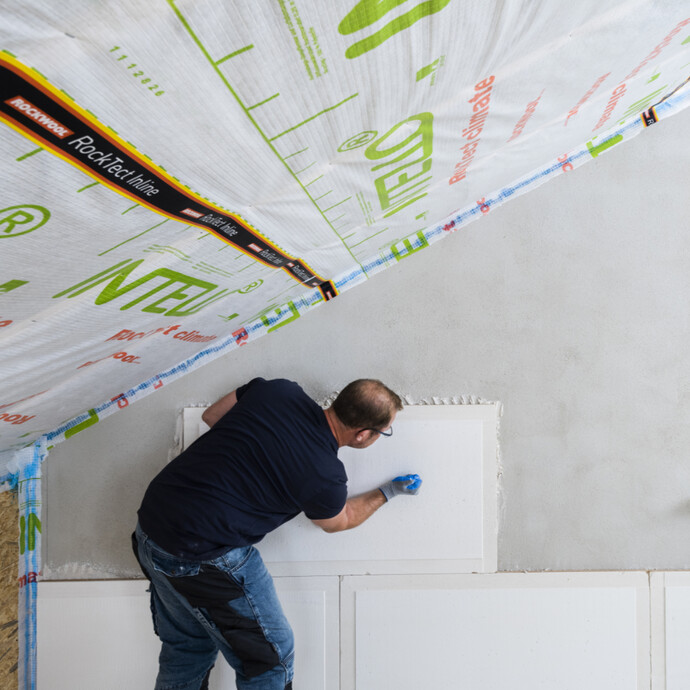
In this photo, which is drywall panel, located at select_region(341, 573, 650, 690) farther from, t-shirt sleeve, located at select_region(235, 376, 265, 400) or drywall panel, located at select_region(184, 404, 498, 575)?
t-shirt sleeve, located at select_region(235, 376, 265, 400)

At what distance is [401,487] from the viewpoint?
71.9 inches

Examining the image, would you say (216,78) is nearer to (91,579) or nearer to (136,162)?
(136,162)

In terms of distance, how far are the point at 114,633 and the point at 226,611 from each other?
67 centimetres

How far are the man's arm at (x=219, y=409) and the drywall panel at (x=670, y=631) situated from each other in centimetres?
156

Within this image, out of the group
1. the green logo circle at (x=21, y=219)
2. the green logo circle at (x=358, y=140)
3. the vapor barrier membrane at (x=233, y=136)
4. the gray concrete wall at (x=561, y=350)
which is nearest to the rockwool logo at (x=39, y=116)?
the vapor barrier membrane at (x=233, y=136)

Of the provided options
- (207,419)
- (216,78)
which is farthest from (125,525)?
(216,78)

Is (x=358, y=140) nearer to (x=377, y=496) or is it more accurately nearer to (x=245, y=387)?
(x=245, y=387)

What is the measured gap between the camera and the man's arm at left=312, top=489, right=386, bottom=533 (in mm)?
1681

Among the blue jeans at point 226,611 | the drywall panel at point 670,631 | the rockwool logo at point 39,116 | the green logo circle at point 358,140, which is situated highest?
the green logo circle at point 358,140

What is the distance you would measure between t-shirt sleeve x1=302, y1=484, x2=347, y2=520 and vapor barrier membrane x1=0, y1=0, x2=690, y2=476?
569 millimetres

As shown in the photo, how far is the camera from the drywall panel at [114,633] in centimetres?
190

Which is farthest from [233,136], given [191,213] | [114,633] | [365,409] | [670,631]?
[670,631]

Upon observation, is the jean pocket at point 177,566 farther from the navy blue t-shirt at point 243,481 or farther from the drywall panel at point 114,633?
the drywall panel at point 114,633

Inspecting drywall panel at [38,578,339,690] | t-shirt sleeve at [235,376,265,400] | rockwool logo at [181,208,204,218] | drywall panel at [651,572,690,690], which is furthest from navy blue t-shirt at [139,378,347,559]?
drywall panel at [651,572,690,690]
